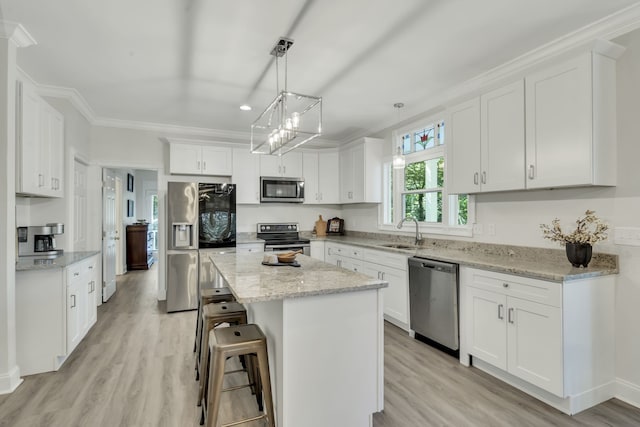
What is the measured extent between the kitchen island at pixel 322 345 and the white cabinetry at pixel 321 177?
3.51 meters

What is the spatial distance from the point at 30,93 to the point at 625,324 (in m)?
4.78

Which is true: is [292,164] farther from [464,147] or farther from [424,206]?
[464,147]

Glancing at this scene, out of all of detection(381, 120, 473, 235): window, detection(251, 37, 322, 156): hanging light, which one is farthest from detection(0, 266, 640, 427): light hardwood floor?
detection(251, 37, 322, 156): hanging light

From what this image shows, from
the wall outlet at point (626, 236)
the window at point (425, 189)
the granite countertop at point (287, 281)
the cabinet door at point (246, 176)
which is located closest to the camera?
the granite countertop at point (287, 281)

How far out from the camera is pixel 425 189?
4055mm

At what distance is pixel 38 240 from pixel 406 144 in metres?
4.24

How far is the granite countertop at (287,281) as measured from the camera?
1.65m

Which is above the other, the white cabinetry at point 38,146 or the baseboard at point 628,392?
the white cabinetry at point 38,146

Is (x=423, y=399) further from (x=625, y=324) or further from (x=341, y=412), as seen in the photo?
(x=625, y=324)

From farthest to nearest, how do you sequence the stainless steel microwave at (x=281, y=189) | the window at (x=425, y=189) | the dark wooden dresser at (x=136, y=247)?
the dark wooden dresser at (x=136, y=247) < the stainless steel microwave at (x=281, y=189) < the window at (x=425, y=189)

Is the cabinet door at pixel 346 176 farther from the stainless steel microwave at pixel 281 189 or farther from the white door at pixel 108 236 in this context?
the white door at pixel 108 236

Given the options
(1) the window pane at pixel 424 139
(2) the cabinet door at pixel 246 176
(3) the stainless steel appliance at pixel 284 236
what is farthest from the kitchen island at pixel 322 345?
(2) the cabinet door at pixel 246 176

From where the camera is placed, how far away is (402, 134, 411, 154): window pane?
432 cm

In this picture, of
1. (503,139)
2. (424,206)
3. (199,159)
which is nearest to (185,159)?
(199,159)
